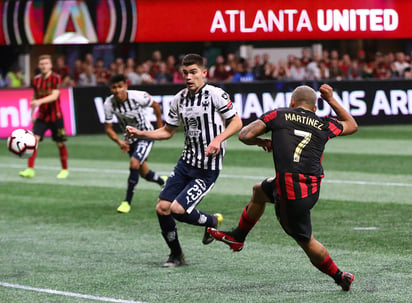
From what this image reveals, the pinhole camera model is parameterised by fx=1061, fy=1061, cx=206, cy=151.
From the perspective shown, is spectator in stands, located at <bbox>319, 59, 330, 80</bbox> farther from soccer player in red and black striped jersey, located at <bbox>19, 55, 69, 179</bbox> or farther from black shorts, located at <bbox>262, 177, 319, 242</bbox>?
black shorts, located at <bbox>262, 177, 319, 242</bbox>

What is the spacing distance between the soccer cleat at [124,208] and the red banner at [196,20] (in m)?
15.2

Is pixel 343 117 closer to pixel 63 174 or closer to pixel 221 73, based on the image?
pixel 63 174

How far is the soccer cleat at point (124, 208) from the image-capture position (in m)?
14.4

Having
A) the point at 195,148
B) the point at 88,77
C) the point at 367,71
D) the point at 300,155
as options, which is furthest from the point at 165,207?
the point at 367,71

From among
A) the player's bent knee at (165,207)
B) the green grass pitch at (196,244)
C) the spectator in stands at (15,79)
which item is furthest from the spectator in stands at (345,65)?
the player's bent knee at (165,207)

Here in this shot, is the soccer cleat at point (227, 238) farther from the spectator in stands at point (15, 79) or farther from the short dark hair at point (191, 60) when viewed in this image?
the spectator in stands at point (15, 79)

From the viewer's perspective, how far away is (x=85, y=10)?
2945cm

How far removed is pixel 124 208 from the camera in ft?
47.6

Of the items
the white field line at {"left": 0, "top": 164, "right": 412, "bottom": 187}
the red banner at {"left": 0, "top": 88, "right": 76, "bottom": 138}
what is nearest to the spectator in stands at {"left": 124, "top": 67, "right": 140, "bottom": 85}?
the red banner at {"left": 0, "top": 88, "right": 76, "bottom": 138}

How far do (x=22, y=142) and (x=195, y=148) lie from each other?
4589 mm

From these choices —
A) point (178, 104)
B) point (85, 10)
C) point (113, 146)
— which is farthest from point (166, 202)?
point (85, 10)

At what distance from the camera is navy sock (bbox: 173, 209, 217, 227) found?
33.3 feet

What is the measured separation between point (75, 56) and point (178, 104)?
1019 inches

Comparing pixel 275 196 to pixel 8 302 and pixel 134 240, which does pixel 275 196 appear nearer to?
pixel 8 302
